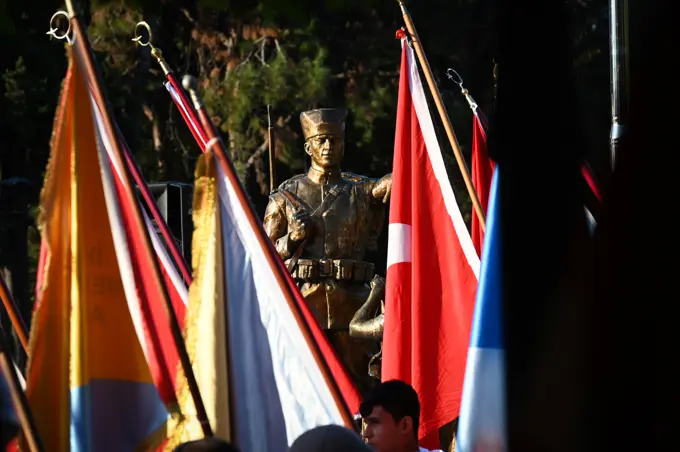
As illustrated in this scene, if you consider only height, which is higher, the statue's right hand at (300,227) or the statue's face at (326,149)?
the statue's face at (326,149)

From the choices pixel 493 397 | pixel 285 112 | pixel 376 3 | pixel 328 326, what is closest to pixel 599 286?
pixel 376 3

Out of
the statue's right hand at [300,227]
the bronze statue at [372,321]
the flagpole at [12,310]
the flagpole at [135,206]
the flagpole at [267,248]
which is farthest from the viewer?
the statue's right hand at [300,227]

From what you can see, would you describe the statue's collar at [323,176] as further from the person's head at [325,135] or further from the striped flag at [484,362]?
the striped flag at [484,362]

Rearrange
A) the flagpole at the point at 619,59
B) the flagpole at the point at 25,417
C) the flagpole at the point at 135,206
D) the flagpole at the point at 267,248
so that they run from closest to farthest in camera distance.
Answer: the flagpole at the point at 25,417 → the flagpole at the point at 135,206 → the flagpole at the point at 267,248 → the flagpole at the point at 619,59

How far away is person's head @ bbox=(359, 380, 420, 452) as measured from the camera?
5.13m

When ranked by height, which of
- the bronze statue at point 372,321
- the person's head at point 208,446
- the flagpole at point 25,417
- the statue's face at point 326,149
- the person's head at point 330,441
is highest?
the statue's face at point 326,149

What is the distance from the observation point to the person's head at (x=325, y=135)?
976cm

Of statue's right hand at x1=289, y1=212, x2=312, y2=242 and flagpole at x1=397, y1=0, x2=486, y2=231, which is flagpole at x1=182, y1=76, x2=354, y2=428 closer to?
flagpole at x1=397, y1=0, x2=486, y2=231

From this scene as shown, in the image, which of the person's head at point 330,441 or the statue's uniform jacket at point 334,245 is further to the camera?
the statue's uniform jacket at point 334,245

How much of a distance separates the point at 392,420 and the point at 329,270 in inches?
181

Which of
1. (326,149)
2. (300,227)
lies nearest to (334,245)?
(300,227)

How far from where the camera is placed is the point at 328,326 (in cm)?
964

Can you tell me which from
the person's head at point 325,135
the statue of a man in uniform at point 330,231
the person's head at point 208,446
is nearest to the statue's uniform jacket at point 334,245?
the statue of a man in uniform at point 330,231

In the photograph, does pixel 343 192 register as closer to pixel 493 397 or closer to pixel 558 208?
pixel 493 397
